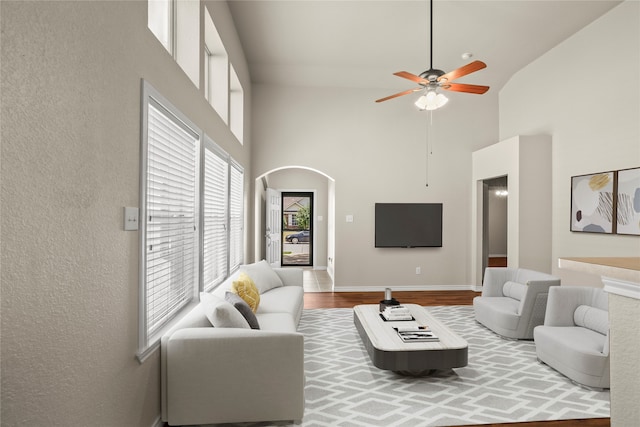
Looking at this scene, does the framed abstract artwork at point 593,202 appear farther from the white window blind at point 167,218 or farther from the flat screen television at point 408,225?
the white window blind at point 167,218

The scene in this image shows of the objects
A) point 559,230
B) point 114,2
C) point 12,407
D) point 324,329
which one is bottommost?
point 324,329

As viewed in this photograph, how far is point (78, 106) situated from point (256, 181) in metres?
5.35

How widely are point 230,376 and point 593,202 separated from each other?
462 centimetres

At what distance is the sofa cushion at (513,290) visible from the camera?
4.26m

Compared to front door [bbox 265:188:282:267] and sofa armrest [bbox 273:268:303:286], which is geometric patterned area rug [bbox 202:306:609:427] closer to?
sofa armrest [bbox 273:268:303:286]

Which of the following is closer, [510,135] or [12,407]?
[12,407]

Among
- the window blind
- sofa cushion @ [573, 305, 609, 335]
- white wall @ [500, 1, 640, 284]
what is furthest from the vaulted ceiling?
sofa cushion @ [573, 305, 609, 335]

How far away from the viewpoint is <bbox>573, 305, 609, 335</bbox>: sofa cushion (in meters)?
3.08

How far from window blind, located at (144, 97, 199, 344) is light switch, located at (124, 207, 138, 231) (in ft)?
0.48

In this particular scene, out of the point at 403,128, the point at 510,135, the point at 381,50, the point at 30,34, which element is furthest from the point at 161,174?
the point at 510,135

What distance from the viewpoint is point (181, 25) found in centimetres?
301

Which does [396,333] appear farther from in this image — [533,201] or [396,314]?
[533,201]

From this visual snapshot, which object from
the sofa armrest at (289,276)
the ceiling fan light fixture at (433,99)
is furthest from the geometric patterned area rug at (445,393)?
the ceiling fan light fixture at (433,99)

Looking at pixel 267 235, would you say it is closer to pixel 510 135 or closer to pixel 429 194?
pixel 429 194
